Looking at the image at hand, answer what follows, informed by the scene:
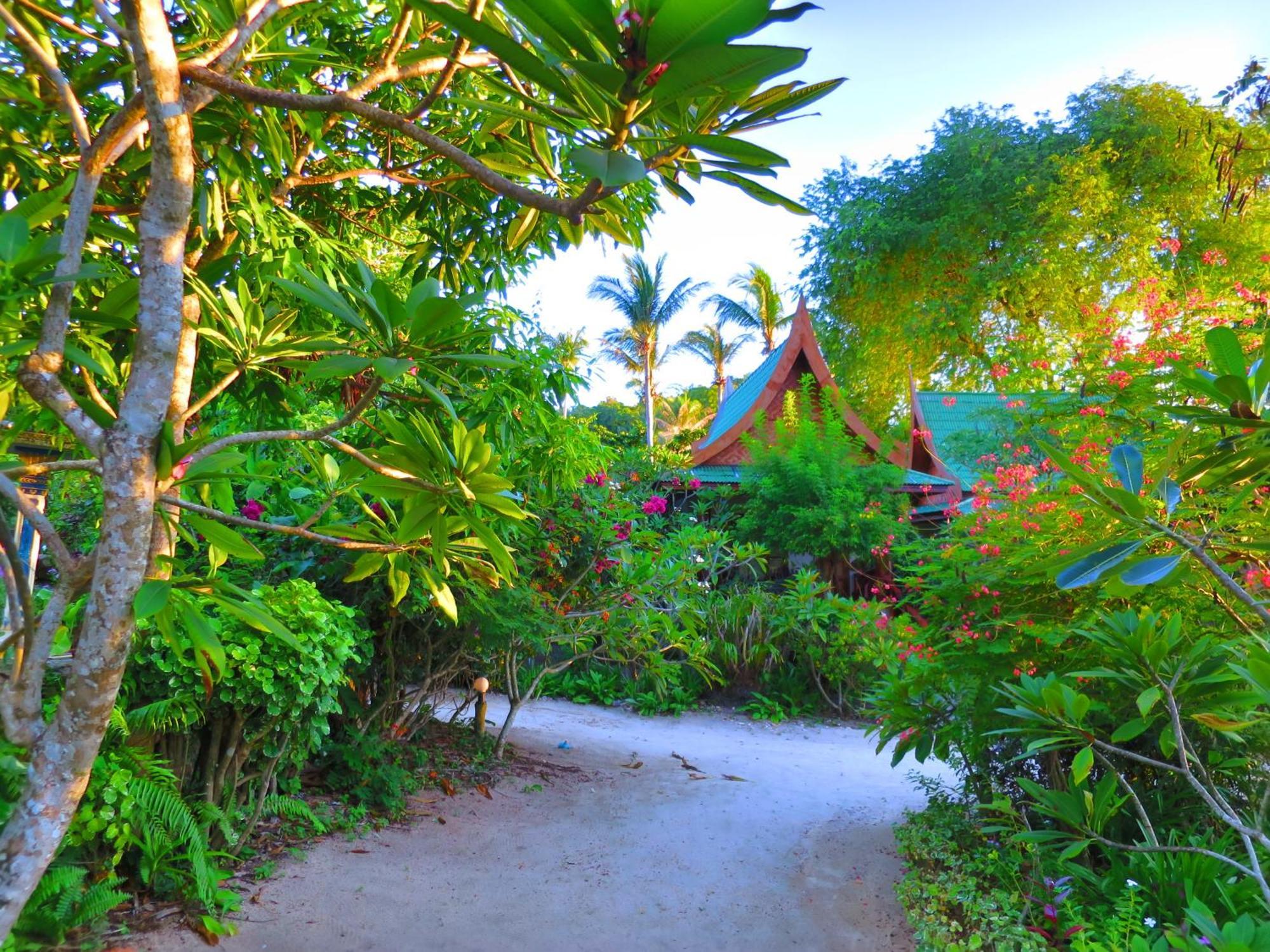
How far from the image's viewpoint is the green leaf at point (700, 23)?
3.04 feet

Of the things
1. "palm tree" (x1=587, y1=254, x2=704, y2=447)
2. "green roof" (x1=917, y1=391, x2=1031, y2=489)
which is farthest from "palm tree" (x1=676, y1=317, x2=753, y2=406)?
"green roof" (x1=917, y1=391, x2=1031, y2=489)

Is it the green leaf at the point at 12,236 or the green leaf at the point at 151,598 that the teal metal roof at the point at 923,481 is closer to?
the green leaf at the point at 151,598

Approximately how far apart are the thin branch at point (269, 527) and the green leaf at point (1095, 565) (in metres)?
1.30

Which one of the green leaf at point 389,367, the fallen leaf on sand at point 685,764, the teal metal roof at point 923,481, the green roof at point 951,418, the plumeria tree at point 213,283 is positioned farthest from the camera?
the green roof at point 951,418

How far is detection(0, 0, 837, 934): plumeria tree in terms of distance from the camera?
3.45ft

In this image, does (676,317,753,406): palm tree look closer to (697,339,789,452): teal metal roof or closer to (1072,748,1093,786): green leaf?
(697,339,789,452): teal metal roof

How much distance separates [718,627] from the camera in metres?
8.99

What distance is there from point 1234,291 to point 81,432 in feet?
18.5

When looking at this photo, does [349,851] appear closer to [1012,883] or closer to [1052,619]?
[1012,883]

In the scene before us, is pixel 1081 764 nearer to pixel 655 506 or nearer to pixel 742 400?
pixel 655 506

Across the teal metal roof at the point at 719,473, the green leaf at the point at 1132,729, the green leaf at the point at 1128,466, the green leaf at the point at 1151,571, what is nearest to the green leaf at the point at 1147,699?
the green leaf at the point at 1132,729

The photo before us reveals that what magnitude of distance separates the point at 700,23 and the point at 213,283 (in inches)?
50.4

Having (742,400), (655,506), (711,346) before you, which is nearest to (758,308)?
(711,346)

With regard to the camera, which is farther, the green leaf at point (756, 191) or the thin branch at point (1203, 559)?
the thin branch at point (1203, 559)
